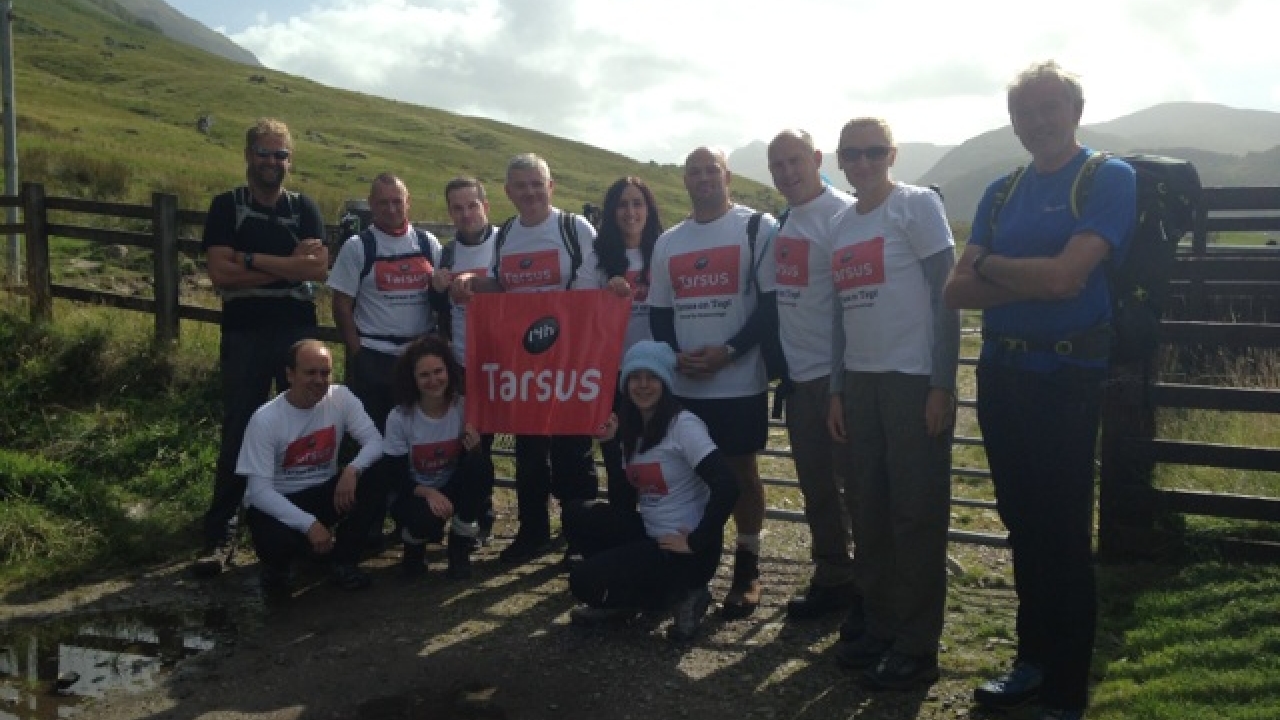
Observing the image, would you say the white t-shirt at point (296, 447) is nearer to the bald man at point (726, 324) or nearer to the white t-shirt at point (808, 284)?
the bald man at point (726, 324)

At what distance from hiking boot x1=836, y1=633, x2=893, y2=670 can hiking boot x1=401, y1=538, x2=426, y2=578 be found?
9.08 ft

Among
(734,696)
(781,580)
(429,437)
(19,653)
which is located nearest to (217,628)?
(19,653)

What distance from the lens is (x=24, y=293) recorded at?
35.8ft

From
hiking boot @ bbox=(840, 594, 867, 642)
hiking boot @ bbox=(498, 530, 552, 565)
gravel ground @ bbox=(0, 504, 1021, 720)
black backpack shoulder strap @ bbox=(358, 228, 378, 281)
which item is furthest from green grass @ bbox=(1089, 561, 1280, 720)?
black backpack shoulder strap @ bbox=(358, 228, 378, 281)

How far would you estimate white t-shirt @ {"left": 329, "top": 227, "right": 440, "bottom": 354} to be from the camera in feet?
21.9

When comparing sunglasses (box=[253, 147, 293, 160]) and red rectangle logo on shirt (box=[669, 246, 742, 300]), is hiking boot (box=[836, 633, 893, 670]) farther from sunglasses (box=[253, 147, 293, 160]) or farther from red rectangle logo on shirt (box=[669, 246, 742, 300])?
sunglasses (box=[253, 147, 293, 160])

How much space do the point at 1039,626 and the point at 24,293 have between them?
10.5 metres

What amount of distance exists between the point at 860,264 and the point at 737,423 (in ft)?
4.27

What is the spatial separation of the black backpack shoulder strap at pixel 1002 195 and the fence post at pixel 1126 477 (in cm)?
217

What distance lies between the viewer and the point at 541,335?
6.51 metres

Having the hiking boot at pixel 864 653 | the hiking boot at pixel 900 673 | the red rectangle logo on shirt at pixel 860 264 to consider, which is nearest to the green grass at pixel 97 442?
the hiking boot at pixel 864 653

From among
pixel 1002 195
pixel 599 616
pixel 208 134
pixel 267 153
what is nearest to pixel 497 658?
pixel 599 616

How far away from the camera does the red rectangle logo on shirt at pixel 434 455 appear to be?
6.47 meters

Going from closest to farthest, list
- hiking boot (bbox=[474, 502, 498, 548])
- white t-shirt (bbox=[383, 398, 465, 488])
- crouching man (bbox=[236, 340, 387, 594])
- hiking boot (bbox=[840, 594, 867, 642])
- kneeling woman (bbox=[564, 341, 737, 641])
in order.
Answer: hiking boot (bbox=[840, 594, 867, 642]) → kneeling woman (bbox=[564, 341, 737, 641]) → crouching man (bbox=[236, 340, 387, 594]) → white t-shirt (bbox=[383, 398, 465, 488]) → hiking boot (bbox=[474, 502, 498, 548])
